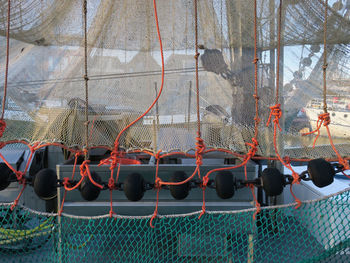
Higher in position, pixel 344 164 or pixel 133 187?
pixel 344 164

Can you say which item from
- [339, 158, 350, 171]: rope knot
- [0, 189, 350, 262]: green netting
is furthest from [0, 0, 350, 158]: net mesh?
[0, 189, 350, 262]: green netting

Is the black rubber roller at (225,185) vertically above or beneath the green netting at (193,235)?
above

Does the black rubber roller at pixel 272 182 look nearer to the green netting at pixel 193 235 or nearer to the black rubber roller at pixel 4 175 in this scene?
the green netting at pixel 193 235

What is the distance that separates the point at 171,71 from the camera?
2.19m

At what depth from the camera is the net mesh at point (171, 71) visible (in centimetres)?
204

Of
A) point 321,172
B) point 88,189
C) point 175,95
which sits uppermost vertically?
point 175,95

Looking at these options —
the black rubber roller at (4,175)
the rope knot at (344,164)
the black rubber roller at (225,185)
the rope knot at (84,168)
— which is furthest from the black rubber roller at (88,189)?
the rope knot at (344,164)

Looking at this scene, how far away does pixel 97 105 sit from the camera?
2.14 meters

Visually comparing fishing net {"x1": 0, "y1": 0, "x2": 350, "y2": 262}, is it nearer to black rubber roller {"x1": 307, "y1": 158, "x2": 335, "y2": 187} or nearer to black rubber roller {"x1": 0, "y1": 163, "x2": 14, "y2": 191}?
black rubber roller {"x1": 0, "y1": 163, "x2": 14, "y2": 191}

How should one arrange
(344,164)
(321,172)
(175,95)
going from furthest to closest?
(175,95) < (344,164) < (321,172)

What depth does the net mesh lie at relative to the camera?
2.04 metres

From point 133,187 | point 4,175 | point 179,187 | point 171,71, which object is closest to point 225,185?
point 179,187

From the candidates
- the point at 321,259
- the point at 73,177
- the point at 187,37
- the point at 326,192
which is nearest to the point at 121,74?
the point at 187,37

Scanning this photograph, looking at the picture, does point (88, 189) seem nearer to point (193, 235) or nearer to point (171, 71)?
point (193, 235)
